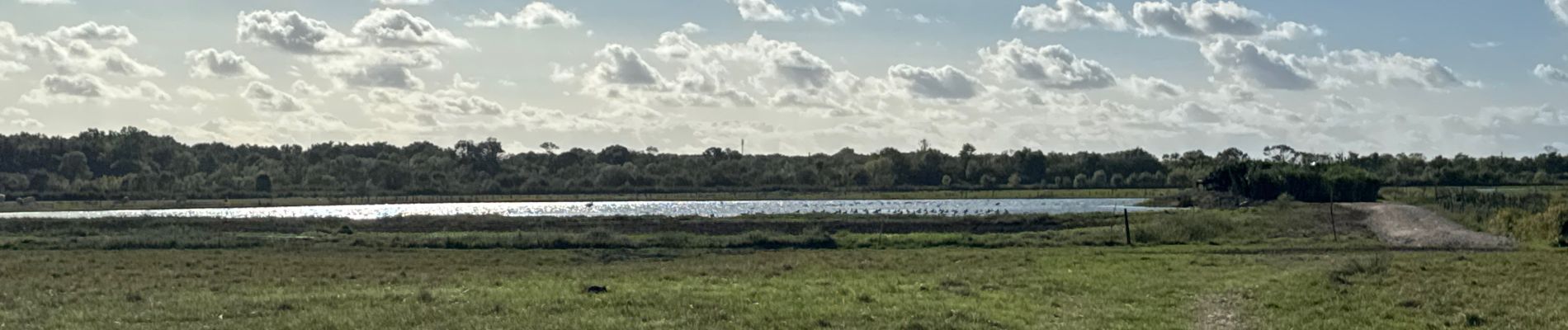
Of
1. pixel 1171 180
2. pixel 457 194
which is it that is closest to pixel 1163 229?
pixel 1171 180

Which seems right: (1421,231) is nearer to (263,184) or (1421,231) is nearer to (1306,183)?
(1306,183)

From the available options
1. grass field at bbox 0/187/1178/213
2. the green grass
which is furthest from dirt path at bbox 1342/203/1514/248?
grass field at bbox 0/187/1178/213

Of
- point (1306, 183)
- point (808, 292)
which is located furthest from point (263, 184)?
point (808, 292)

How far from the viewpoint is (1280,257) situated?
1474 inches

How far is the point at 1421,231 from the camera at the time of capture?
169 feet

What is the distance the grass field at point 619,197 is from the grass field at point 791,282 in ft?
293

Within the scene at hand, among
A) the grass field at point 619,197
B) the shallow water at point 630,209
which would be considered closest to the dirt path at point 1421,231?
the shallow water at point 630,209

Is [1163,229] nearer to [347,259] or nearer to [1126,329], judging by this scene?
[347,259]

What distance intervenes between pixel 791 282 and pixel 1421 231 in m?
33.6

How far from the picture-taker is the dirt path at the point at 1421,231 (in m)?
44.5

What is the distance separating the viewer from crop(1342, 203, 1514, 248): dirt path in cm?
4453

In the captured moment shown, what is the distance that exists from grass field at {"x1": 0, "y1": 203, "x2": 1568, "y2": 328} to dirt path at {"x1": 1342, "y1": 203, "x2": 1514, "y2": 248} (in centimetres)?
166

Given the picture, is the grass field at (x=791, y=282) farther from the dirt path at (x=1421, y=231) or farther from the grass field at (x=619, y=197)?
the grass field at (x=619, y=197)

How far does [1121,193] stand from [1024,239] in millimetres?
100658
